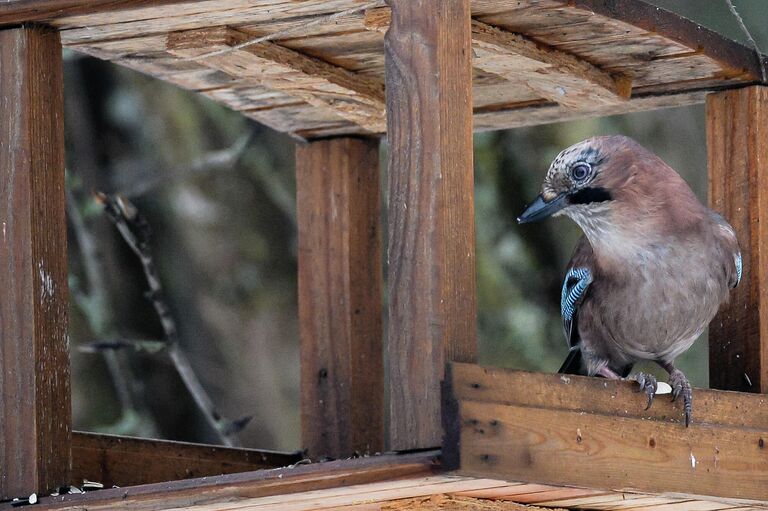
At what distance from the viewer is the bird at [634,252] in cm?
464

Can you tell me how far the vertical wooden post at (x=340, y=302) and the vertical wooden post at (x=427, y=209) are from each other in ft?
5.65

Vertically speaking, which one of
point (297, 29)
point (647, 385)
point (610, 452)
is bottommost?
point (610, 452)

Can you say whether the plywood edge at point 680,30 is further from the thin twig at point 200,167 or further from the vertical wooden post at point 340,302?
the thin twig at point 200,167

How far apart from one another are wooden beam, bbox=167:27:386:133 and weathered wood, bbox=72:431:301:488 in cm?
118

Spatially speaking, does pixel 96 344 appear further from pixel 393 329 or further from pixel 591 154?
pixel 393 329

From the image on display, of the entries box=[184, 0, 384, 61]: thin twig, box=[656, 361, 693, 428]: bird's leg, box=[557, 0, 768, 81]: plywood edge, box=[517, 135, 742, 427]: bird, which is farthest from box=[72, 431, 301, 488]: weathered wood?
box=[557, 0, 768, 81]: plywood edge

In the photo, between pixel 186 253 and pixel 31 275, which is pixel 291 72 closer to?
pixel 31 275

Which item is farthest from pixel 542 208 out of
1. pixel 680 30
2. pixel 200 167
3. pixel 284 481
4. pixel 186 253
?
pixel 186 253

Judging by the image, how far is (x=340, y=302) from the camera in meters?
5.48

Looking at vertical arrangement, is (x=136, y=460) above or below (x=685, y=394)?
below

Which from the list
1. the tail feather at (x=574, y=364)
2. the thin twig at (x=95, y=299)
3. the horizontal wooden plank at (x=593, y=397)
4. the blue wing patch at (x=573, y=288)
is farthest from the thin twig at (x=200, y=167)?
the horizontal wooden plank at (x=593, y=397)

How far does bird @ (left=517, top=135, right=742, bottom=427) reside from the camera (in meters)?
4.64

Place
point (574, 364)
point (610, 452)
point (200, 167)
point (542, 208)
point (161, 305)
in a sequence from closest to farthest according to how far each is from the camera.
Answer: point (610, 452) → point (542, 208) → point (574, 364) → point (161, 305) → point (200, 167)

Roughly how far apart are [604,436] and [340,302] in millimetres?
1779
